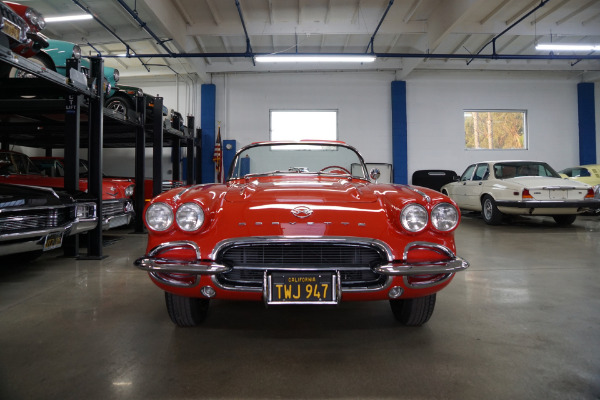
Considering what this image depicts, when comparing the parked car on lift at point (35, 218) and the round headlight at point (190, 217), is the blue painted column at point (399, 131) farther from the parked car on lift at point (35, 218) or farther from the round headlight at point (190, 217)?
the round headlight at point (190, 217)

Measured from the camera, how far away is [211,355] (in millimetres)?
1706

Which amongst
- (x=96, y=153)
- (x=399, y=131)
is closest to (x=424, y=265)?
(x=96, y=153)

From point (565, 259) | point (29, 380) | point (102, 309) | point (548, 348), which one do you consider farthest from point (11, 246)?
point (565, 259)

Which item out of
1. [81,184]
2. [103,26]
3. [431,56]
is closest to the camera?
[81,184]

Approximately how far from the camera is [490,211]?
6711 millimetres

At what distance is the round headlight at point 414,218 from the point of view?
1.74 m

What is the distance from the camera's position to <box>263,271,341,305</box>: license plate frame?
1.60 metres

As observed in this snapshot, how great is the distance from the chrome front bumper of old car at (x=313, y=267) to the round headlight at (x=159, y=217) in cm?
10

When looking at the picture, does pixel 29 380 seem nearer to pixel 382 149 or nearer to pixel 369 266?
pixel 369 266

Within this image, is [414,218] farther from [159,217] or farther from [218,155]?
[218,155]

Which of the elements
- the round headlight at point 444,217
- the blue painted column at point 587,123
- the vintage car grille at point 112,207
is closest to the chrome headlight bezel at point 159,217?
the round headlight at point 444,217

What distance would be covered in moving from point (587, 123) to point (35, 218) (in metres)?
15.0

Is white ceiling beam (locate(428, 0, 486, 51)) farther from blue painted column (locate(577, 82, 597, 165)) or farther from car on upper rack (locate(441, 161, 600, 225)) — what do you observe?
blue painted column (locate(577, 82, 597, 165))

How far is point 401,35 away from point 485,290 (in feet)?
28.6
